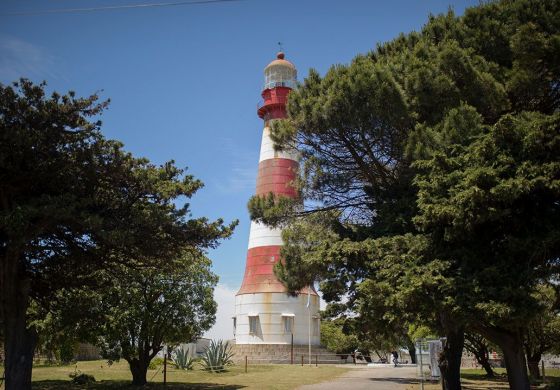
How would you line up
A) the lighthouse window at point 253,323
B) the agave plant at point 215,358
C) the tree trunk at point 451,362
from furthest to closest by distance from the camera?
the lighthouse window at point 253,323 → the agave plant at point 215,358 → the tree trunk at point 451,362

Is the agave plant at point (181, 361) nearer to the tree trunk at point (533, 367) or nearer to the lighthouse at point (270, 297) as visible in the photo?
the lighthouse at point (270, 297)

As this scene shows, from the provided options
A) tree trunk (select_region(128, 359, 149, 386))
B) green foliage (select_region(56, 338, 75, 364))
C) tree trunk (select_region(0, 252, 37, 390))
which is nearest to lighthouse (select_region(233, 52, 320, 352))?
green foliage (select_region(56, 338, 75, 364))

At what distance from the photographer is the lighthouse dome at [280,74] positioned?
115ft

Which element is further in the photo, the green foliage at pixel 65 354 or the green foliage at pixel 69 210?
the green foliage at pixel 65 354

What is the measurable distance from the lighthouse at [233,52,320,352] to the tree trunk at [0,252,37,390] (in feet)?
62.7

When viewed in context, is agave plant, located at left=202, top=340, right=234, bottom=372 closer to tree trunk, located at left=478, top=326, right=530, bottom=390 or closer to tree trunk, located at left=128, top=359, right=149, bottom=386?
tree trunk, located at left=128, top=359, right=149, bottom=386

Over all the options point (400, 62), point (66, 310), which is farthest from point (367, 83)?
point (66, 310)

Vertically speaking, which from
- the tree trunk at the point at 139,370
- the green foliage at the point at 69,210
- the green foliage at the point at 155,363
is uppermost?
the green foliage at the point at 69,210

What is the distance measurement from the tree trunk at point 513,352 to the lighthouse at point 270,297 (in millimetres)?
19149

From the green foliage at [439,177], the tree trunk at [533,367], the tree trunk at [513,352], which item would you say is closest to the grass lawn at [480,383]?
the tree trunk at [533,367]

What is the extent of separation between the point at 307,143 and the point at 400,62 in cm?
369

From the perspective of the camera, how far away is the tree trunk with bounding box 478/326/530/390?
12.0m

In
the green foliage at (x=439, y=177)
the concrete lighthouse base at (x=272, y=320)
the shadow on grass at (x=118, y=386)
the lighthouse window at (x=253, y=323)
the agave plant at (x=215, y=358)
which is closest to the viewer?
the green foliage at (x=439, y=177)

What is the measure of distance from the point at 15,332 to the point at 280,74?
26.4m
